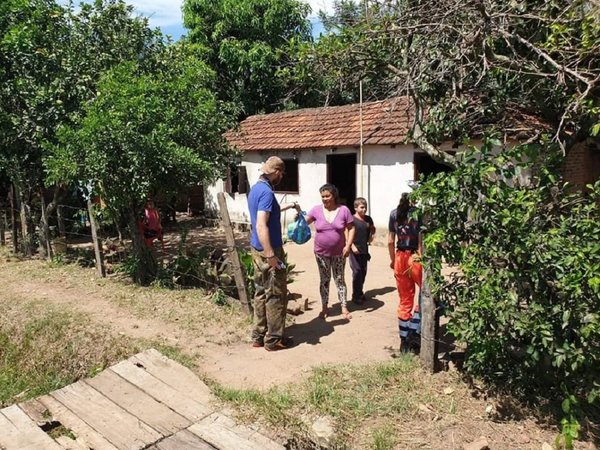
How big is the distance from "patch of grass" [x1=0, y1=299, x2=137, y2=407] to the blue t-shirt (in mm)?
1938

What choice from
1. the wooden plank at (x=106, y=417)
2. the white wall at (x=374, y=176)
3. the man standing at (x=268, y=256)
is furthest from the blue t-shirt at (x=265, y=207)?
the white wall at (x=374, y=176)

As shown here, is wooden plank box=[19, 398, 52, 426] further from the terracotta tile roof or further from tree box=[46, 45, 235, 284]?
the terracotta tile roof

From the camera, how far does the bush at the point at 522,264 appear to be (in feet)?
10.9

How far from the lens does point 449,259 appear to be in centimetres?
391

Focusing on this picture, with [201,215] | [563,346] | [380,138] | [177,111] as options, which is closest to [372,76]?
[563,346]

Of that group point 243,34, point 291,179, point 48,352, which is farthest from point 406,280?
point 243,34

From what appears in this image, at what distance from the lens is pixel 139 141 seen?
23.3 ft

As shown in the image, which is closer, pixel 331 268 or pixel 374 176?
pixel 331 268

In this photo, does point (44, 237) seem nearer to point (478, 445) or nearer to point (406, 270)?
point (406, 270)

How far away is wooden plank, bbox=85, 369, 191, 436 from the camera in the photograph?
409cm

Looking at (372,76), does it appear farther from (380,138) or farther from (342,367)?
(380,138)

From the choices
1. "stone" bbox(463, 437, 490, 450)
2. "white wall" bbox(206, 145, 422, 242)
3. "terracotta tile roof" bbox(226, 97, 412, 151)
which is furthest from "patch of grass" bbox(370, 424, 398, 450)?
"terracotta tile roof" bbox(226, 97, 412, 151)

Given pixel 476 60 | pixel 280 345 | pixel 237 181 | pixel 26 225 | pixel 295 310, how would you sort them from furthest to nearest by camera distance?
1. pixel 237 181
2. pixel 26 225
3. pixel 295 310
4. pixel 280 345
5. pixel 476 60

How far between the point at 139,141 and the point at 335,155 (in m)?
7.44
